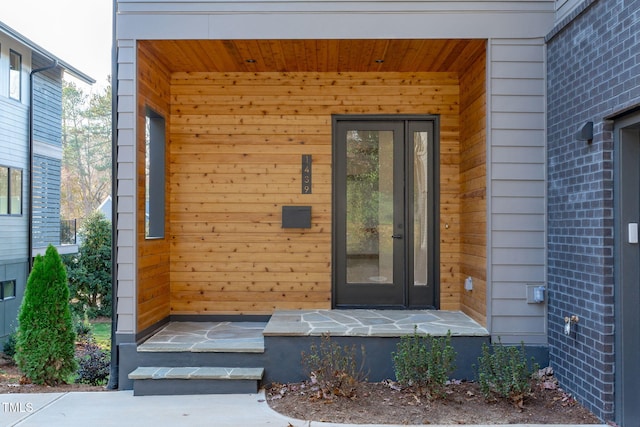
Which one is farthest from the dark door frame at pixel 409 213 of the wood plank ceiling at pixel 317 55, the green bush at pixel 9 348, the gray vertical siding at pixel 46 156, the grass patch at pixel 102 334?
the gray vertical siding at pixel 46 156

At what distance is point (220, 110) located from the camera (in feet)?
18.4

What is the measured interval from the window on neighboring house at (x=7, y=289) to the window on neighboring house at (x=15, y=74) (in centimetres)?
365

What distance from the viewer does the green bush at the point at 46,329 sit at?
188 inches

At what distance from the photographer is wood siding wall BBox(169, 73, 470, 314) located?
5602 mm

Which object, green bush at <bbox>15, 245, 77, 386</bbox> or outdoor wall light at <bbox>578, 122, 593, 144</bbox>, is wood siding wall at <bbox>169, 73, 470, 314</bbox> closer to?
green bush at <bbox>15, 245, 77, 386</bbox>

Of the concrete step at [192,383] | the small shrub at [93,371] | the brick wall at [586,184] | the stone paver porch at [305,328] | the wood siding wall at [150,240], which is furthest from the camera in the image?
the small shrub at [93,371]

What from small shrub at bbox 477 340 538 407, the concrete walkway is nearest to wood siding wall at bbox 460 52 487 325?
small shrub at bbox 477 340 538 407

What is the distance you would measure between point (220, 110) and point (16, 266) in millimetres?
7079

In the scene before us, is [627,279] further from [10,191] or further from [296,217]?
[10,191]

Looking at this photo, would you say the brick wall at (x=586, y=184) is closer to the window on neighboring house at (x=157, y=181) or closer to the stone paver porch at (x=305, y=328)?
the stone paver porch at (x=305, y=328)

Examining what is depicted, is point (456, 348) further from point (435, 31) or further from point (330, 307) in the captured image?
point (435, 31)

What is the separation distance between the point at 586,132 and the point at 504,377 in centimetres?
189

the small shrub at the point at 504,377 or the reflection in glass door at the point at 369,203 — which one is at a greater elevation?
the reflection in glass door at the point at 369,203

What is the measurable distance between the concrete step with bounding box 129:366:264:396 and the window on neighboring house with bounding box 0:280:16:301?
724 centimetres
